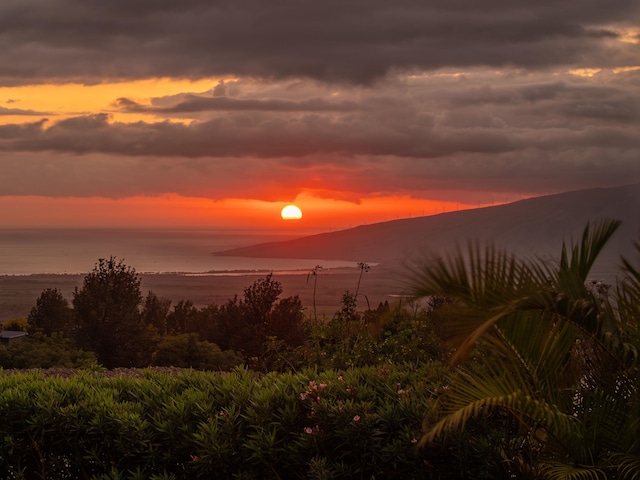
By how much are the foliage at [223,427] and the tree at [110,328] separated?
14.2m

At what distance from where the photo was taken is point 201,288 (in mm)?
71875

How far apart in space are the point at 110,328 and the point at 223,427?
53.6 ft

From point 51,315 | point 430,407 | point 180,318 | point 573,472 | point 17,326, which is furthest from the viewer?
point 180,318

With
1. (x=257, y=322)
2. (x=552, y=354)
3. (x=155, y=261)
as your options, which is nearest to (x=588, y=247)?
(x=552, y=354)

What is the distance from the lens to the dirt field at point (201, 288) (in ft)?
193

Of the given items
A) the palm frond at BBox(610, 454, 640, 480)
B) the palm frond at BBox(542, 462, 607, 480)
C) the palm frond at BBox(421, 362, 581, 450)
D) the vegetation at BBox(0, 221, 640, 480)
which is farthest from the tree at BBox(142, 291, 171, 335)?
the palm frond at BBox(610, 454, 640, 480)

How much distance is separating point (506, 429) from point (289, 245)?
128 meters

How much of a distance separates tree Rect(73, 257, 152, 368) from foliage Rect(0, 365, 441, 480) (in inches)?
559

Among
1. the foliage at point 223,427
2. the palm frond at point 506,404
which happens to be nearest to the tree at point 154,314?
the foliage at point 223,427

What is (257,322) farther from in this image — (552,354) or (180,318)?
(552,354)

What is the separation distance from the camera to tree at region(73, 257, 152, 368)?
2042cm

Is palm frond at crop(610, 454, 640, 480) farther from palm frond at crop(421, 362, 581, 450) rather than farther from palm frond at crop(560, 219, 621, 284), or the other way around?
palm frond at crop(560, 219, 621, 284)

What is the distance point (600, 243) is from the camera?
4816 millimetres

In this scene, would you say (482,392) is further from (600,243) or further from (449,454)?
(600,243)
